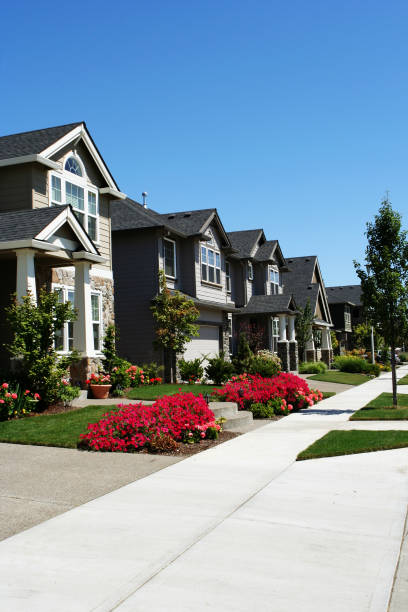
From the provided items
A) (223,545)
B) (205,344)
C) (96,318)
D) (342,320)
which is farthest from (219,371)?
(342,320)

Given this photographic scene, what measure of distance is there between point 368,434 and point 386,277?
5.40 meters

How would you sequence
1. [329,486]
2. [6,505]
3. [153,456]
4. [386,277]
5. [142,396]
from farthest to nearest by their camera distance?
[142,396]
[386,277]
[153,456]
[329,486]
[6,505]

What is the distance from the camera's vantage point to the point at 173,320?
2192 centimetres

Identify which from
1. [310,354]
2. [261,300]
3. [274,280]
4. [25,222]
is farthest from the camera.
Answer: [310,354]

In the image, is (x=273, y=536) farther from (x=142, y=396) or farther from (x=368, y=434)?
(x=142, y=396)

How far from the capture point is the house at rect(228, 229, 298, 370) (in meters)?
32.1

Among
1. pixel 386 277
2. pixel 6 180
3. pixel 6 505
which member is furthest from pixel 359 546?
pixel 6 180

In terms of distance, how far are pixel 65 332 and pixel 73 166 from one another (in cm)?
542

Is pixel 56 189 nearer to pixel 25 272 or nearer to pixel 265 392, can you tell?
pixel 25 272

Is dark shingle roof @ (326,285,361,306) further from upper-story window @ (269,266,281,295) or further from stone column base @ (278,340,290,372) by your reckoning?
stone column base @ (278,340,290,372)

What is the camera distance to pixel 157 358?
22.7 meters

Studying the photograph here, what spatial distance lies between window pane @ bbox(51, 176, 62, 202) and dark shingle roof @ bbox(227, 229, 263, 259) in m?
16.2

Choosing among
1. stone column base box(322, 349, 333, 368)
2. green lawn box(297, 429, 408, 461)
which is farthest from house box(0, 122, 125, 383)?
stone column base box(322, 349, 333, 368)

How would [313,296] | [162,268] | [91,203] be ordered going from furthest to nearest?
1. [313,296]
2. [162,268]
3. [91,203]
